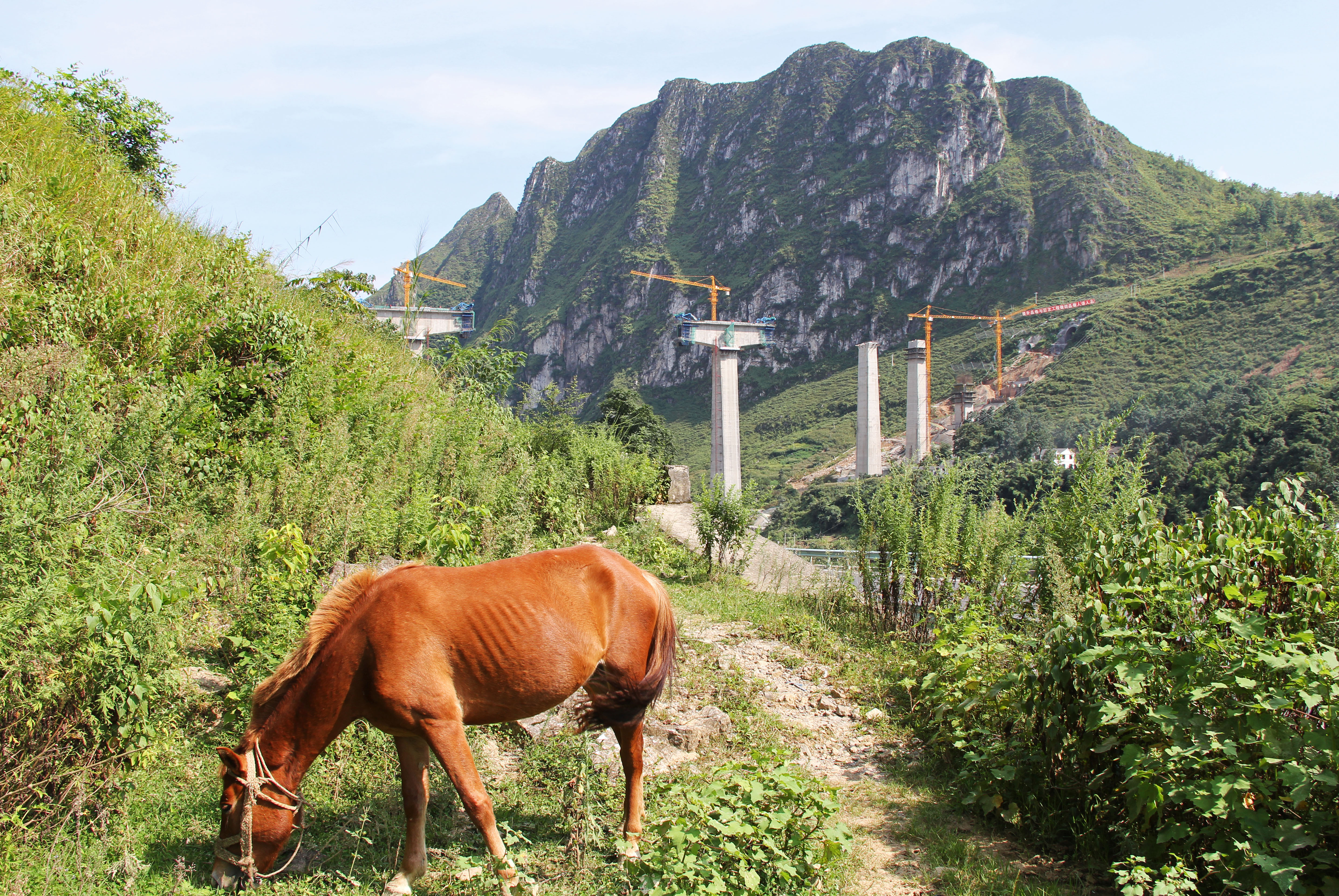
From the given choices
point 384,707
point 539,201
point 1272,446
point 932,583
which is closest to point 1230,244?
point 1272,446

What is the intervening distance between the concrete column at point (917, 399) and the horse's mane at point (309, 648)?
67.3 meters

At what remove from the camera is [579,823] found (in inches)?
138

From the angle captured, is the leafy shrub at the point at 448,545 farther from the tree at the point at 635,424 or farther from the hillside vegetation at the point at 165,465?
the tree at the point at 635,424

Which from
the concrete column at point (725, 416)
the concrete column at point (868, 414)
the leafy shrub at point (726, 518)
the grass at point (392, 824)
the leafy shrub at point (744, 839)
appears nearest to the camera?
the leafy shrub at point (744, 839)

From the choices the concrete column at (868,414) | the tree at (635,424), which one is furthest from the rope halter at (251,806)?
the concrete column at (868,414)

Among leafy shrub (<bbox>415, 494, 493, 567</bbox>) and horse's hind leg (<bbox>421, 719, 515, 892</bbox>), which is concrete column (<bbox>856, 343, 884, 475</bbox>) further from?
horse's hind leg (<bbox>421, 719, 515, 892</bbox>)

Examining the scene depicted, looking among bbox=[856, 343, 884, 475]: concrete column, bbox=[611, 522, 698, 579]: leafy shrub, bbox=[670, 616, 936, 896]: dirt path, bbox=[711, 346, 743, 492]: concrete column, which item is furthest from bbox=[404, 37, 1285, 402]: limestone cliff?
bbox=[670, 616, 936, 896]: dirt path

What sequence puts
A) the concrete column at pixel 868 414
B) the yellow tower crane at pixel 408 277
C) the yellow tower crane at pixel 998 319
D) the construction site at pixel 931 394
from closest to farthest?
1. the yellow tower crane at pixel 408 277
2. the construction site at pixel 931 394
3. the concrete column at pixel 868 414
4. the yellow tower crane at pixel 998 319

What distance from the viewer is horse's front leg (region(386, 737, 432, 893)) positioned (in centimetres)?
322

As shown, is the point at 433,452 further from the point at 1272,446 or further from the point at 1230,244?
the point at 1230,244

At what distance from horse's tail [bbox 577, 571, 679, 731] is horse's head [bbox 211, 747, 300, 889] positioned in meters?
1.36

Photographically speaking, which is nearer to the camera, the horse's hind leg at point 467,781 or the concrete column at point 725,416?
the horse's hind leg at point 467,781

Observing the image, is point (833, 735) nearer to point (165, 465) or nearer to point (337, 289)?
point (165, 465)

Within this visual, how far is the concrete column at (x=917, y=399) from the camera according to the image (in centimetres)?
6806
